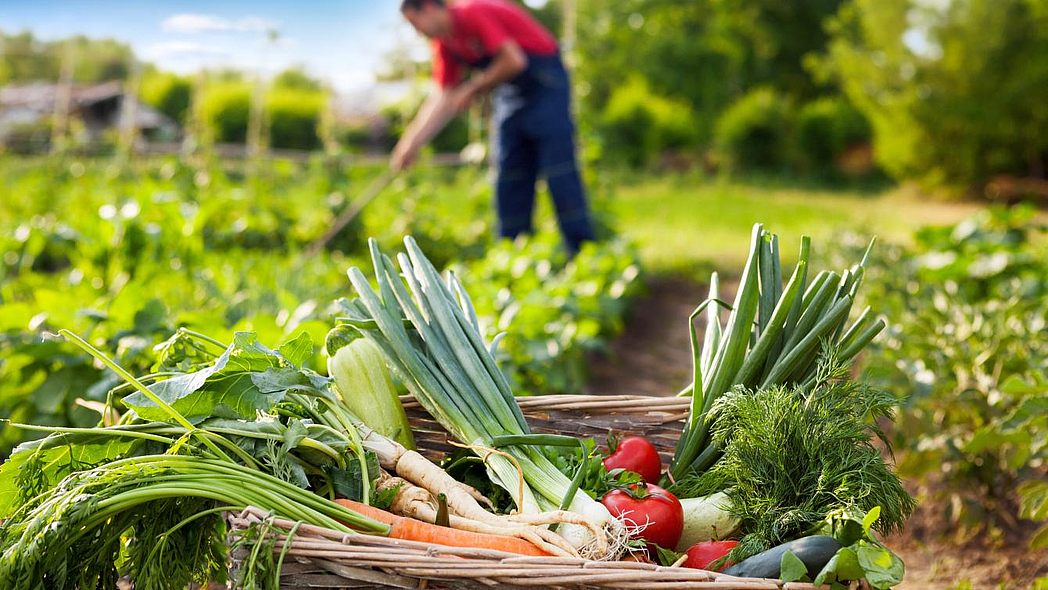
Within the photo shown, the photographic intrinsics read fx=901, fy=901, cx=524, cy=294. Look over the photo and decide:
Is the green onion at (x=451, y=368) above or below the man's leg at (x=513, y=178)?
above

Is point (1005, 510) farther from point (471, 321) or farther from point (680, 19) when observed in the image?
point (680, 19)

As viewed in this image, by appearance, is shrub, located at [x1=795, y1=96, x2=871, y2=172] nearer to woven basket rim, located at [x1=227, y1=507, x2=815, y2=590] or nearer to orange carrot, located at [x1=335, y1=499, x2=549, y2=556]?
orange carrot, located at [x1=335, y1=499, x2=549, y2=556]

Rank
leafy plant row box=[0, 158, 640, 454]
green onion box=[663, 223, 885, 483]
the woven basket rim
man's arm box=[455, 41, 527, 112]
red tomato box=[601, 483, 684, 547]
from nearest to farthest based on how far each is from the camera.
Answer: the woven basket rim, red tomato box=[601, 483, 684, 547], green onion box=[663, 223, 885, 483], leafy plant row box=[0, 158, 640, 454], man's arm box=[455, 41, 527, 112]

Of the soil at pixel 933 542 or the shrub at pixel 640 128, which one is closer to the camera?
the soil at pixel 933 542

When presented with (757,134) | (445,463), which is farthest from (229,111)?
(445,463)

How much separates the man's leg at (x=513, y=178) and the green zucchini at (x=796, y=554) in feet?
15.0

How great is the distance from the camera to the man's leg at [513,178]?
19.0 ft

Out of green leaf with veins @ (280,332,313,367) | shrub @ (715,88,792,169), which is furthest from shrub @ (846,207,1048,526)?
shrub @ (715,88,792,169)

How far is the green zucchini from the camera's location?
1.34m

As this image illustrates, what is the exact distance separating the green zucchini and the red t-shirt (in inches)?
166

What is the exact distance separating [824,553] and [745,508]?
0.25 metres

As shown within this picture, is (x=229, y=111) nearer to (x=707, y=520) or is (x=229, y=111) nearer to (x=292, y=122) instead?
(x=292, y=122)

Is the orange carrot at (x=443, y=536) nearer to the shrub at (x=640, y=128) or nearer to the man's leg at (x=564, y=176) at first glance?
the man's leg at (x=564, y=176)

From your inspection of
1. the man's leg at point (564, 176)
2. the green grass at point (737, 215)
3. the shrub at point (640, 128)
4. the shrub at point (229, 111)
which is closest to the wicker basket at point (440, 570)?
the green grass at point (737, 215)
